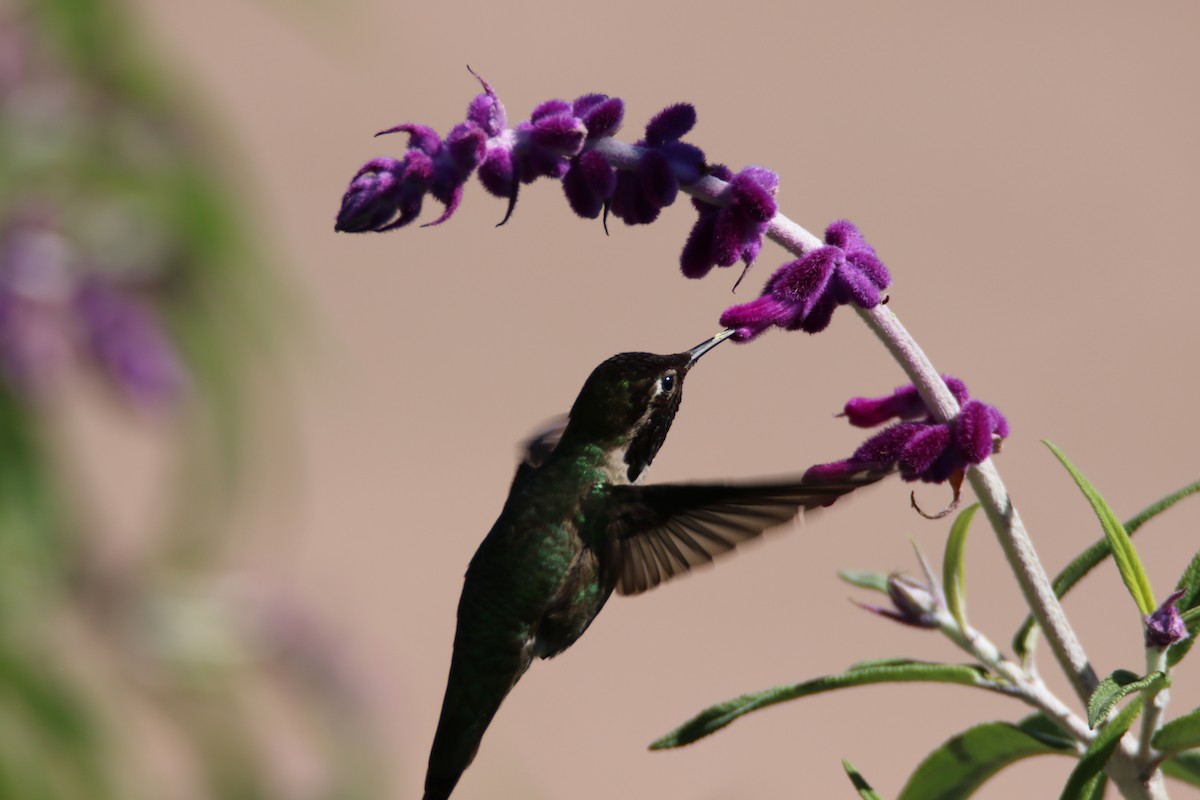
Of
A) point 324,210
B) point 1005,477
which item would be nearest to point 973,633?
point 1005,477

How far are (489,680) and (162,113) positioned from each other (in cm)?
160

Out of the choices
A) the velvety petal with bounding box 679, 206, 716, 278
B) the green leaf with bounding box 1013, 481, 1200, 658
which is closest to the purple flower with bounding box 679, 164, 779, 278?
the velvety petal with bounding box 679, 206, 716, 278

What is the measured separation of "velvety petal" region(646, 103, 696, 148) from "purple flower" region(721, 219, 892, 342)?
247 mm

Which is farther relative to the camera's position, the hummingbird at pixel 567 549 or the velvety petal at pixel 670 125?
the hummingbird at pixel 567 549

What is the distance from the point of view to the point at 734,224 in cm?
193

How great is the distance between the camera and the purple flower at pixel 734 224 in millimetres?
1917

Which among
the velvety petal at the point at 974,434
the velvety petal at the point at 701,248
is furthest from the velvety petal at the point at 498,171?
the velvety petal at the point at 974,434

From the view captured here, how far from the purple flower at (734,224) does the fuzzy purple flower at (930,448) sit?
32 cm

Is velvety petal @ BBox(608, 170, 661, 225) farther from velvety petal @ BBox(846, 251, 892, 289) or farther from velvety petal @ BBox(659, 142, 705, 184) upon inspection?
velvety petal @ BBox(846, 251, 892, 289)

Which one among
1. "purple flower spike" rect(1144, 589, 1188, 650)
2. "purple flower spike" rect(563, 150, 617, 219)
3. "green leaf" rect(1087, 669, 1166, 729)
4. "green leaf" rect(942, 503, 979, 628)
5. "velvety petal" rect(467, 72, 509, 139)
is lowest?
"green leaf" rect(1087, 669, 1166, 729)

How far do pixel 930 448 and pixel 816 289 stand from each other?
27 centimetres

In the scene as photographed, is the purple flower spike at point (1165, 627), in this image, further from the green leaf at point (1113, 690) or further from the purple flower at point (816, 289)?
the purple flower at point (816, 289)

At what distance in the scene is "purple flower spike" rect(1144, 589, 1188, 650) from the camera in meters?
1.87

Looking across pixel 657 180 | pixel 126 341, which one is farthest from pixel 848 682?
pixel 126 341
